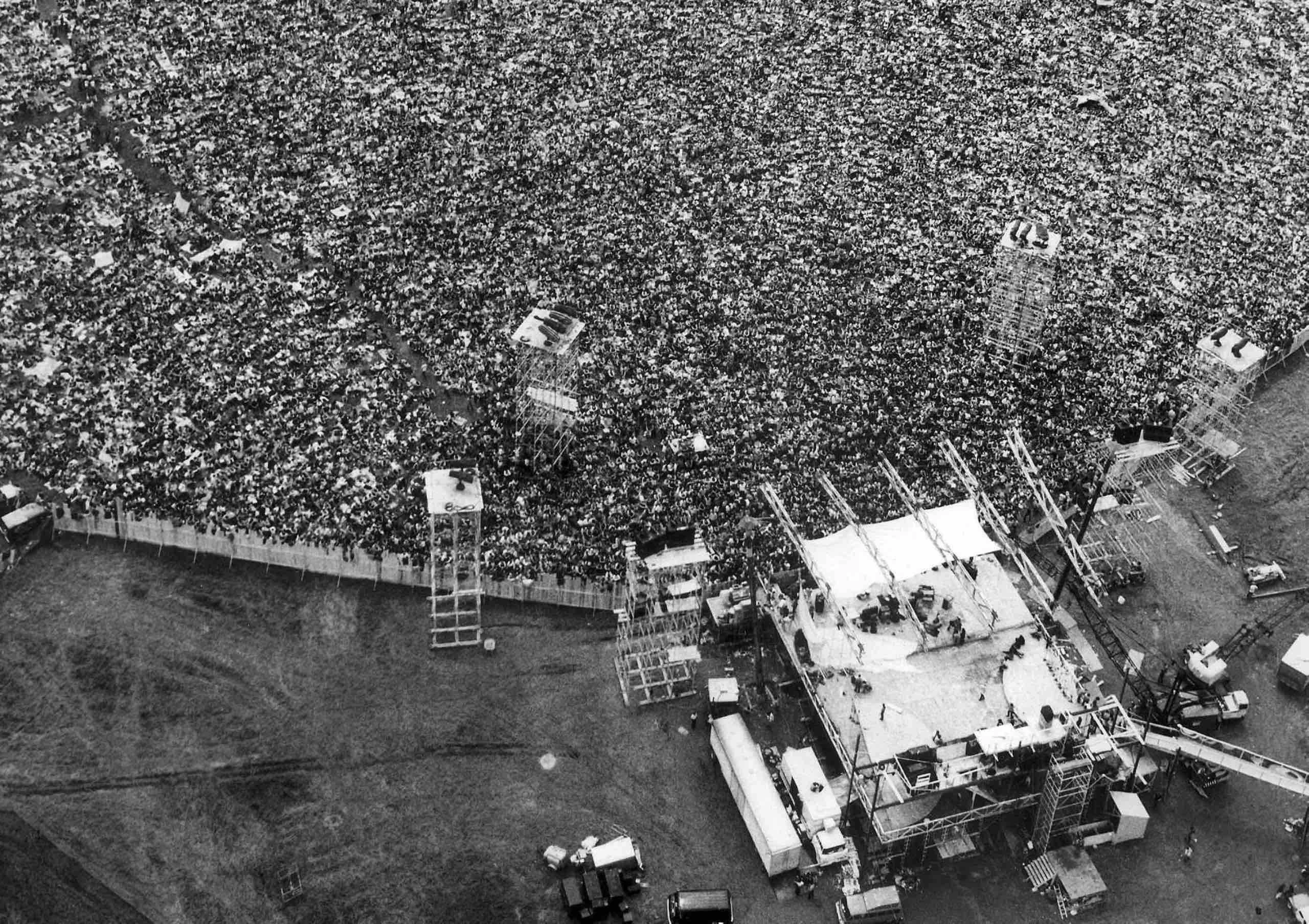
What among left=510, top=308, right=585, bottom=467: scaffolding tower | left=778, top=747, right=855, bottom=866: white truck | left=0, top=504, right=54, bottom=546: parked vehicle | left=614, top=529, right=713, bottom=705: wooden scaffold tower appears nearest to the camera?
left=778, top=747, right=855, bottom=866: white truck

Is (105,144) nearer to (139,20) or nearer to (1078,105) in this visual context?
(139,20)

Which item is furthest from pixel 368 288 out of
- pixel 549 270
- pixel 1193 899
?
pixel 1193 899

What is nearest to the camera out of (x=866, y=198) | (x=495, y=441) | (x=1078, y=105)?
(x=495, y=441)

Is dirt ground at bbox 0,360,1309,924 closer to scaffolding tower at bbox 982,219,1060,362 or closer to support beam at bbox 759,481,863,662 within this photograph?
support beam at bbox 759,481,863,662

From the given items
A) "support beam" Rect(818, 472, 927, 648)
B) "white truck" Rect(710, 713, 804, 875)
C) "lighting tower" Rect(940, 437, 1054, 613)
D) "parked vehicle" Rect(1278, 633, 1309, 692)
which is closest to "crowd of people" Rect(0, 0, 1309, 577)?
"lighting tower" Rect(940, 437, 1054, 613)

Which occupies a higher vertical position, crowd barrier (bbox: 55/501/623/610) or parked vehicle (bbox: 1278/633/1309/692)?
crowd barrier (bbox: 55/501/623/610)
